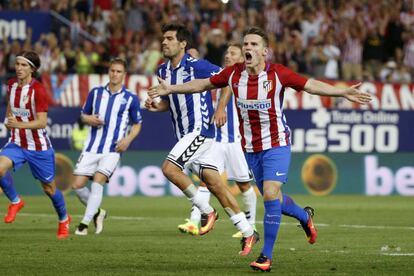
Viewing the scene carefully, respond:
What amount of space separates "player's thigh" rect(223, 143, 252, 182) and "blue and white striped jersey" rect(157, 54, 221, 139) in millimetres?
1825

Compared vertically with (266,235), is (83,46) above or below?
above

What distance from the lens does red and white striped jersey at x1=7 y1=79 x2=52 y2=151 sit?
15023 millimetres

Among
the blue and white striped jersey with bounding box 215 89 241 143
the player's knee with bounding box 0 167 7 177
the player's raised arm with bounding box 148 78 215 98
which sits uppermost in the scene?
the player's raised arm with bounding box 148 78 215 98

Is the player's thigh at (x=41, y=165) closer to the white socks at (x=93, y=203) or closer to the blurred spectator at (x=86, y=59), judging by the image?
the white socks at (x=93, y=203)

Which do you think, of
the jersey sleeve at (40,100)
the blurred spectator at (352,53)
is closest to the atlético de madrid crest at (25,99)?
the jersey sleeve at (40,100)

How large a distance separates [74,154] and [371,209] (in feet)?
21.7

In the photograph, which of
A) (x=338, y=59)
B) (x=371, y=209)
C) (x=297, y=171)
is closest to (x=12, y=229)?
(x=371, y=209)

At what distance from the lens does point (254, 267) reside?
1120 centimetres

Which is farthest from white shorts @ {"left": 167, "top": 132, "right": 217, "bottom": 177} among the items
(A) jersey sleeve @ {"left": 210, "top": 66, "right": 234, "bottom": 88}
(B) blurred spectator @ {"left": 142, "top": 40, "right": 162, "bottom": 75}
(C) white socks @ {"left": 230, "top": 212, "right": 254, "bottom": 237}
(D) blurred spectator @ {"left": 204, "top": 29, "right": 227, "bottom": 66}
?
(B) blurred spectator @ {"left": 142, "top": 40, "right": 162, "bottom": 75}

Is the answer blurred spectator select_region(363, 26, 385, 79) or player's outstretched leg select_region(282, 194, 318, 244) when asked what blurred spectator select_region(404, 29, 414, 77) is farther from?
player's outstretched leg select_region(282, 194, 318, 244)

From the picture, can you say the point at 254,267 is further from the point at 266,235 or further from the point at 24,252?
the point at 24,252

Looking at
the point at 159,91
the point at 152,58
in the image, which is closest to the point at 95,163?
the point at 159,91

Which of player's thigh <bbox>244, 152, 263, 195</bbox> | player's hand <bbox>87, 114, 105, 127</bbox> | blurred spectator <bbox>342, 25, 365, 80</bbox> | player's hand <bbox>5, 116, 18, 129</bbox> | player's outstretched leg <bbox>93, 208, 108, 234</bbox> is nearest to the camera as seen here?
player's thigh <bbox>244, 152, 263, 195</bbox>

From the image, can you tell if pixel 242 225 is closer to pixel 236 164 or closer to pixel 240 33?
pixel 236 164
